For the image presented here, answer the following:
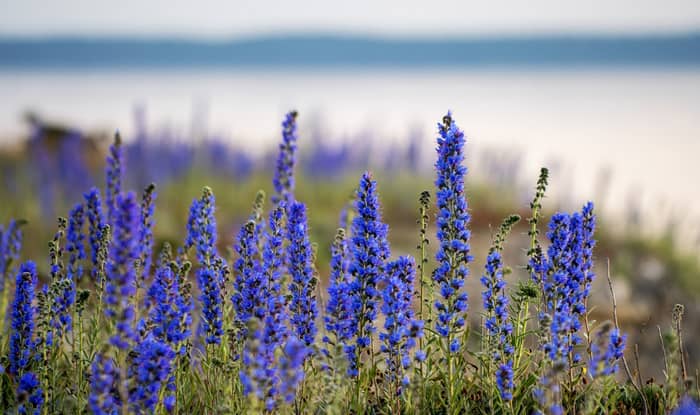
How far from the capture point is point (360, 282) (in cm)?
356

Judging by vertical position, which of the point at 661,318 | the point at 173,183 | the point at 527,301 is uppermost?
the point at 527,301

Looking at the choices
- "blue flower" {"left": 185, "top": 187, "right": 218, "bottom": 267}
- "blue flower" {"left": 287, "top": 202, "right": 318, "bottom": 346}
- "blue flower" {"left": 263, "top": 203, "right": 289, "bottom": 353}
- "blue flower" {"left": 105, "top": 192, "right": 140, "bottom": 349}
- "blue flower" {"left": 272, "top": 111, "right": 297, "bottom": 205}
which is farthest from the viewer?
"blue flower" {"left": 272, "top": 111, "right": 297, "bottom": 205}

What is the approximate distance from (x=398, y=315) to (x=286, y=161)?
A: 2.36 meters

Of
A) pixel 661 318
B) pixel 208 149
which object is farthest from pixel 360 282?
pixel 208 149

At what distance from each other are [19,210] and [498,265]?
28.6ft

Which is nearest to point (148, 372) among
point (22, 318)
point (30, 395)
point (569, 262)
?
point (30, 395)

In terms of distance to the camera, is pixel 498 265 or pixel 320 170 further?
pixel 320 170

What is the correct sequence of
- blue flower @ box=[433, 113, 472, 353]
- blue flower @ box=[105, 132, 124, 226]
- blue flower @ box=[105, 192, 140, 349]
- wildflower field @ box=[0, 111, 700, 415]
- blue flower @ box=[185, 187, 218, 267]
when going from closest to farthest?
blue flower @ box=[105, 192, 140, 349] < wildflower field @ box=[0, 111, 700, 415] < blue flower @ box=[433, 113, 472, 353] < blue flower @ box=[185, 187, 218, 267] < blue flower @ box=[105, 132, 124, 226]

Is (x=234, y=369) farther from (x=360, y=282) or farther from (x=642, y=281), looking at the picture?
(x=642, y=281)

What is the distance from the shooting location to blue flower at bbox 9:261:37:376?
375 centimetres

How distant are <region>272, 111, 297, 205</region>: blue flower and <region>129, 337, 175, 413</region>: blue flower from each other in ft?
7.66

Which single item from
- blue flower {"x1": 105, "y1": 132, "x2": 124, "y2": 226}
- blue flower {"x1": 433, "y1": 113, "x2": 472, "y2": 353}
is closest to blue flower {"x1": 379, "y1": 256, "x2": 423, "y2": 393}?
blue flower {"x1": 433, "y1": 113, "x2": 472, "y2": 353}

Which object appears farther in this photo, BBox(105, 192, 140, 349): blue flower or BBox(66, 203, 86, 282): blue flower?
BBox(66, 203, 86, 282): blue flower

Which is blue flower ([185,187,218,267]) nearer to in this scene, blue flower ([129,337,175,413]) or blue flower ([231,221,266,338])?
blue flower ([231,221,266,338])
